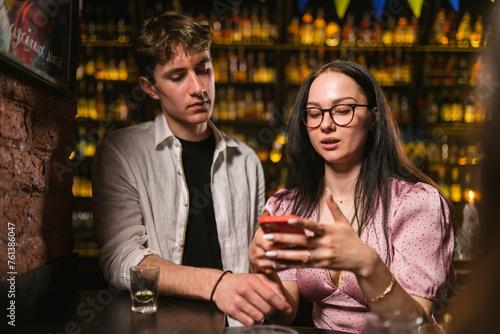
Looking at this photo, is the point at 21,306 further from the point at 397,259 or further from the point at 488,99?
the point at 488,99

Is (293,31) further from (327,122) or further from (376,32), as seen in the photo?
(327,122)

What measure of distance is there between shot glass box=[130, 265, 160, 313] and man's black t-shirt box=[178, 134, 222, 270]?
56cm

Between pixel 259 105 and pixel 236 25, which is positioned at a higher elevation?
pixel 236 25

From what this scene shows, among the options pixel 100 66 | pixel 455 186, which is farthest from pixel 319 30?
pixel 100 66

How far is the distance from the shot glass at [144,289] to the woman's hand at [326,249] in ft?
1.10

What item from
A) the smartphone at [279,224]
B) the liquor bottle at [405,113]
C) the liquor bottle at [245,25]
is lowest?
the smartphone at [279,224]

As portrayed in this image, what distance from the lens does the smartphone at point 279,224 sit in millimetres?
914

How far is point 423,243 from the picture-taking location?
1221 millimetres

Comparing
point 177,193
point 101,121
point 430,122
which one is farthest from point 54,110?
point 430,122

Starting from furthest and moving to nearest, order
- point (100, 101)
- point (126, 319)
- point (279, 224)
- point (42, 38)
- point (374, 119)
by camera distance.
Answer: point (100, 101) < point (374, 119) < point (42, 38) < point (126, 319) < point (279, 224)

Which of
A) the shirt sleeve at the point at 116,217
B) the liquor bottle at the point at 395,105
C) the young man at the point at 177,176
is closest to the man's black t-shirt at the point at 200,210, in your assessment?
the young man at the point at 177,176

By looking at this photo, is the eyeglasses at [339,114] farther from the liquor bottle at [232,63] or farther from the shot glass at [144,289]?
the liquor bottle at [232,63]

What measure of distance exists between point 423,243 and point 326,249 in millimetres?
433

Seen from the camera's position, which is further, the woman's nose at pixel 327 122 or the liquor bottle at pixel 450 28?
the liquor bottle at pixel 450 28
